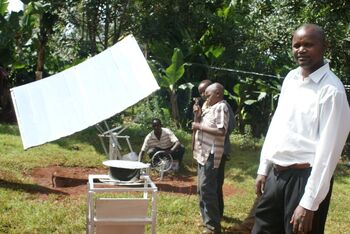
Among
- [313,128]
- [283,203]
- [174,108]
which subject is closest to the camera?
[313,128]

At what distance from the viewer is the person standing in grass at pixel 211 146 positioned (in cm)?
467

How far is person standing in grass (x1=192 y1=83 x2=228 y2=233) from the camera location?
15.3 feet

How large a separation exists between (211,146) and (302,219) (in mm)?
2378

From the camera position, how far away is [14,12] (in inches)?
499

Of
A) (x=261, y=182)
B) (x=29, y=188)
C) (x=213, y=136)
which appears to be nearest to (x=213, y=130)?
(x=213, y=136)

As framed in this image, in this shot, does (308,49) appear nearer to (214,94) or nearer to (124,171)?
(124,171)

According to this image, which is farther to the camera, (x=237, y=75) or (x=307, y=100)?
(x=237, y=75)

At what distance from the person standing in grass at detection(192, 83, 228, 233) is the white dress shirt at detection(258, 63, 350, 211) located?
197 centimetres

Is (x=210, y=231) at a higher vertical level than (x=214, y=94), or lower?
lower

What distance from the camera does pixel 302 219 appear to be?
7.76 feet

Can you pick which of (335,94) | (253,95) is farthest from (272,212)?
(253,95)

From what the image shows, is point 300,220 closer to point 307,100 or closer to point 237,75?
point 307,100

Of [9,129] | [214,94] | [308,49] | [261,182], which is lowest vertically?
[9,129]

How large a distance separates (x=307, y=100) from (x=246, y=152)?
25.4 ft
